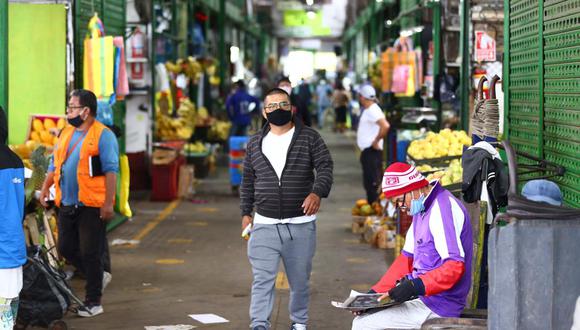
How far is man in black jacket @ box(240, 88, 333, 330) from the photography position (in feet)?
27.7

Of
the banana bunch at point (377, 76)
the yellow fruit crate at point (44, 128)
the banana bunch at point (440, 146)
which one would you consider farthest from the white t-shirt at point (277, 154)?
the banana bunch at point (377, 76)

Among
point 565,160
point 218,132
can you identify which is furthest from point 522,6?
point 218,132

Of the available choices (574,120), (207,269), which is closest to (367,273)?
(207,269)

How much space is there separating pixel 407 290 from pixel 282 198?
2.20 meters

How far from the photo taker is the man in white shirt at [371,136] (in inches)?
629

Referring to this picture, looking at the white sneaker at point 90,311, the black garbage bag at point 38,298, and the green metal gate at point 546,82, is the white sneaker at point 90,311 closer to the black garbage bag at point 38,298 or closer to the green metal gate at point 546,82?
the black garbage bag at point 38,298

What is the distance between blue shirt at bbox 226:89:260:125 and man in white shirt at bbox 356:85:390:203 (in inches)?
410

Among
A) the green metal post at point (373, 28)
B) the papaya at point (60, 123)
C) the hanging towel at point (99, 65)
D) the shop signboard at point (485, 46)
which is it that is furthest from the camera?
the green metal post at point (373, 28)

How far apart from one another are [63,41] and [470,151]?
776 cm

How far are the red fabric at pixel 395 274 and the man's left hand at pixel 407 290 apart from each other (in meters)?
0.56

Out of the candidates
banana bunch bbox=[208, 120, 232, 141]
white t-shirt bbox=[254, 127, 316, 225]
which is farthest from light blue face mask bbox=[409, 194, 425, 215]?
banana bunch bbox=[208, 120, 232, 141]

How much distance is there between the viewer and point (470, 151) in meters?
7.96

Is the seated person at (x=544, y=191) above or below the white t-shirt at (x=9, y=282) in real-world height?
above

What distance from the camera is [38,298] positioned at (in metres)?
9.00
